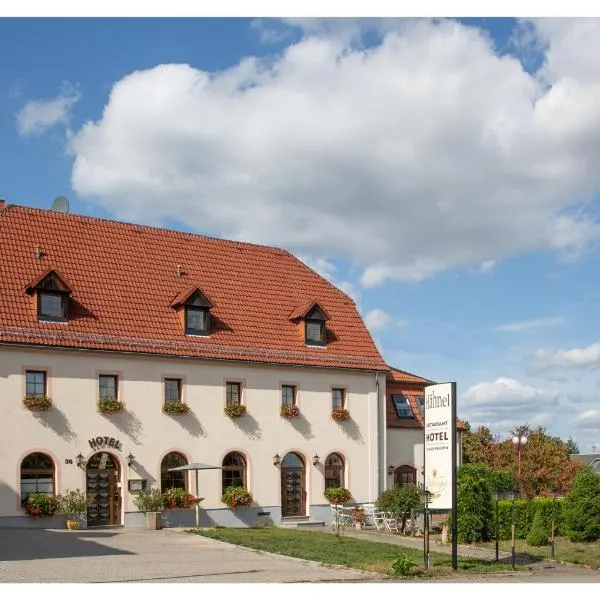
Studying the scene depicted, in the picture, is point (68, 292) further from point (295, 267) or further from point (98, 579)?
point (98, 579)

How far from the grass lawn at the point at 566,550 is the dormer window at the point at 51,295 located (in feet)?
51.2

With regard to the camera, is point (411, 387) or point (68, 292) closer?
point (68, 292)

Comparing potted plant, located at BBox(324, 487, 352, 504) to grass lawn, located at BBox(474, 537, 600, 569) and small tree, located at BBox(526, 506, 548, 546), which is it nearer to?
grass lawn, located at BBox(474, 537, 600, 569)

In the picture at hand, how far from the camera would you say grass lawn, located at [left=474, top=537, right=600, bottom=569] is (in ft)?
86.6

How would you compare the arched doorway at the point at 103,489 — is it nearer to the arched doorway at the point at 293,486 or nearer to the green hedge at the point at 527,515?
the arched doorway at the point at 293,486

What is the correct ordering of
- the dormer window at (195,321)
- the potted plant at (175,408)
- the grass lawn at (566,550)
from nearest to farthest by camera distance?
the grass lawn at (566,550) < the potted plant at (175,408) < the dormer window at (195,321)

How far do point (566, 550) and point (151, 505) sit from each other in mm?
13387

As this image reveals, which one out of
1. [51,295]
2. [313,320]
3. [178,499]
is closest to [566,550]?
[178,499]

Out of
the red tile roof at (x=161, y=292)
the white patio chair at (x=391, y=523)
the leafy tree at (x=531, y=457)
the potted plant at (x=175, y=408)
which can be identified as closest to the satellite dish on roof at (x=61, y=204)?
the red tile roof at (x=161, y=292)

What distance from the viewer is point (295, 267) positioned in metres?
41.9

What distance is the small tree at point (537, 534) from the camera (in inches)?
1217

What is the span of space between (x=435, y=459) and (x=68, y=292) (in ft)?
Result: 51.4

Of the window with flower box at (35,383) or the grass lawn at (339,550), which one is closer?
the grass lawn at (339,550)
